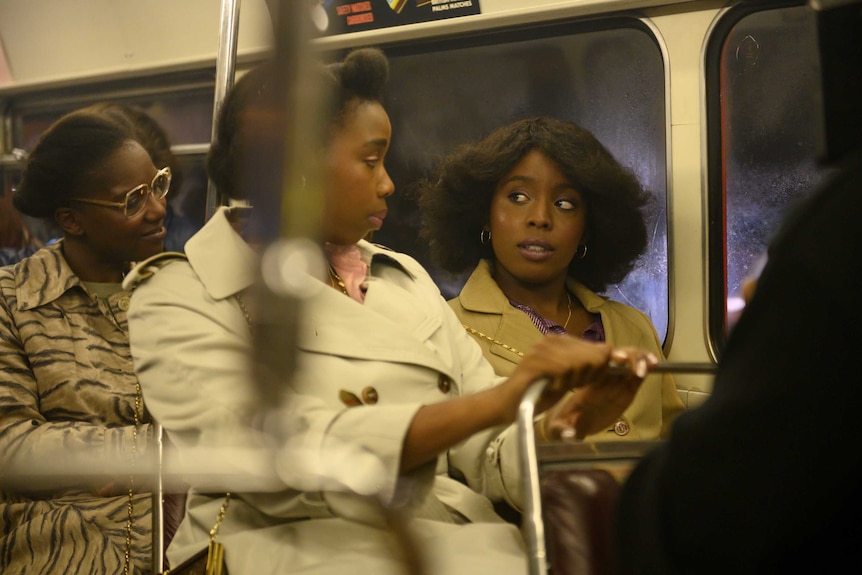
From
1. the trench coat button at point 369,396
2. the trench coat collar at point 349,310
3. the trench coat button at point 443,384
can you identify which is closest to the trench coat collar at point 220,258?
the trench coat collar at point 349,310

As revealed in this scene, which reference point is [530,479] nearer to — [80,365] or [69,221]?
[80,365]

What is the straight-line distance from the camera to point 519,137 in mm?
1573

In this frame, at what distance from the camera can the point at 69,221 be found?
1.67 m

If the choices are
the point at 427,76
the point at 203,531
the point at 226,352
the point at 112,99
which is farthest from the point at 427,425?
the point at 112,99

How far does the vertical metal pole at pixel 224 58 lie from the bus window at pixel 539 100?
0.97ft

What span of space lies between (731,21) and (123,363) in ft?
4.31

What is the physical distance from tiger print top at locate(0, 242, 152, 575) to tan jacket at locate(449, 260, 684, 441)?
2.20 feet

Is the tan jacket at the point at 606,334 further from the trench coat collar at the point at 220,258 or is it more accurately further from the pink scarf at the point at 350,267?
the trench coat collar at the point at 220,258

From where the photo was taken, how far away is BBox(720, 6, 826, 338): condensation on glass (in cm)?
143

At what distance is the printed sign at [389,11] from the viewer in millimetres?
1531

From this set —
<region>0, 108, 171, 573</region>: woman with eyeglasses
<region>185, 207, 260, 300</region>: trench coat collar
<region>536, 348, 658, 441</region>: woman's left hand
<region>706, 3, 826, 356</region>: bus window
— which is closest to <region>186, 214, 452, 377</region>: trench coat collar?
<region>185, 207, 260, 300</region>: trench coat collar

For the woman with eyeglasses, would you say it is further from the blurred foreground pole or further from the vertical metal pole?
the blurred foreground pole

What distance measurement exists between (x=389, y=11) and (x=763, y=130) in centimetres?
71

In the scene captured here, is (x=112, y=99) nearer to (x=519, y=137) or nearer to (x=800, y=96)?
(x=519, y=137)
